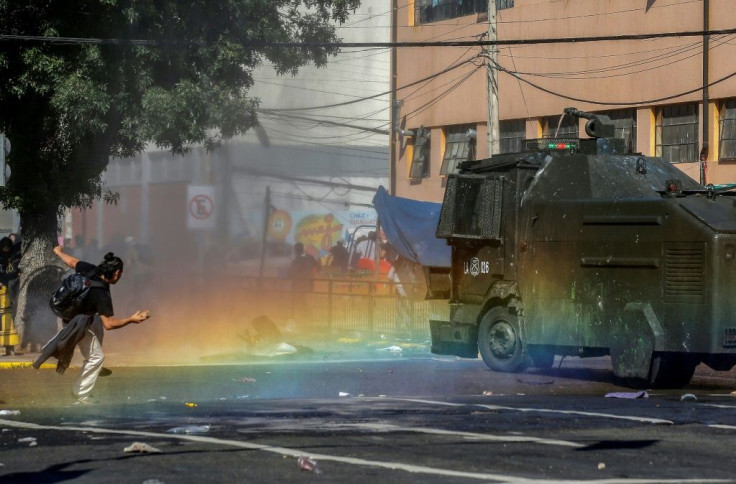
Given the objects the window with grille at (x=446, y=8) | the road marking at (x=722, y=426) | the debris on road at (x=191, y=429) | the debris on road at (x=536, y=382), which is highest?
the window with grille at (x=446, y=8)

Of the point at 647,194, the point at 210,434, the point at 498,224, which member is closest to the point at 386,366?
the point at 498,224

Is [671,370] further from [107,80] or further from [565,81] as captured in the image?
[565,81]

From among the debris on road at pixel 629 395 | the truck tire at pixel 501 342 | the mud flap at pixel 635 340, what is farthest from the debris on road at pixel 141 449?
the truck tire at pixel 501 342

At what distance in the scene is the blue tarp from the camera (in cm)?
2800

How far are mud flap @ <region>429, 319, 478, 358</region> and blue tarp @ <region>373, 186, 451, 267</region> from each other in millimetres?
8642

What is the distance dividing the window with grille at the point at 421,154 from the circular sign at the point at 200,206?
28.8 ft

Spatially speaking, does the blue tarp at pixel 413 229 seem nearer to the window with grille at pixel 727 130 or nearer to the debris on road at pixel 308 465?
the window with grille at pixel 727 130

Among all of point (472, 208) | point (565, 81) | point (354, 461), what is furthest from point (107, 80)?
point (565, 81)

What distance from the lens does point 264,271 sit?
3619 centimetres

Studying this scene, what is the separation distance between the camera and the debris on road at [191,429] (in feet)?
36.1

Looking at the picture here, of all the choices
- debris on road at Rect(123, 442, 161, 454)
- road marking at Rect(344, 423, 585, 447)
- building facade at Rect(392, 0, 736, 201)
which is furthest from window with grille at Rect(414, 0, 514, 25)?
→ debris on road at Rect(123, 442, 161, 454)

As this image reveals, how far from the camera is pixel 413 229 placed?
93.8ft

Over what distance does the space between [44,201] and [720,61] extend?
1555 cm

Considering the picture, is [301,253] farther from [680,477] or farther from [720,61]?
[680,477]
